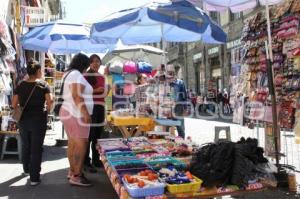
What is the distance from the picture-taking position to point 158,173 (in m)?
4.23

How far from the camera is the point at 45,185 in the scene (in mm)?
6012

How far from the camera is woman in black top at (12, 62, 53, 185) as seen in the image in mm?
5996

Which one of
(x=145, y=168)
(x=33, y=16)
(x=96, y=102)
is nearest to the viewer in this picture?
(x=145, y=168)

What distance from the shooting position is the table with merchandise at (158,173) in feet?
12.2

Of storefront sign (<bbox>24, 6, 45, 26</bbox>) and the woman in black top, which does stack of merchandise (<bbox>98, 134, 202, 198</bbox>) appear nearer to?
the woman in black top

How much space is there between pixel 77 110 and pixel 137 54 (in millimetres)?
9335

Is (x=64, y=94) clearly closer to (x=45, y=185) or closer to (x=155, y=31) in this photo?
(x=45, y=185)

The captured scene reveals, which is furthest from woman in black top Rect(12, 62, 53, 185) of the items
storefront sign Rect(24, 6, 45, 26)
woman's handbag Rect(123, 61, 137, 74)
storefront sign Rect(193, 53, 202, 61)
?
storefront sign Rect(193, 53, 202, 61)

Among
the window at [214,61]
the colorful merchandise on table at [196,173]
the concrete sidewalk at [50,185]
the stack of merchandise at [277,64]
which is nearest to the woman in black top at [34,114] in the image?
the concrete sidewalk at [50,185]

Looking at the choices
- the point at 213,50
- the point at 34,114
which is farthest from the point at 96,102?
the point at 213,50

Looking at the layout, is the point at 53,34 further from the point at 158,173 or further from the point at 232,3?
the point at 158,173

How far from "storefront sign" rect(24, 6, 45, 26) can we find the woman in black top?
7.63m

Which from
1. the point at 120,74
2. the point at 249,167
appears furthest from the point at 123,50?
the point at 249,167

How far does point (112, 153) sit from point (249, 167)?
79.3 inches
